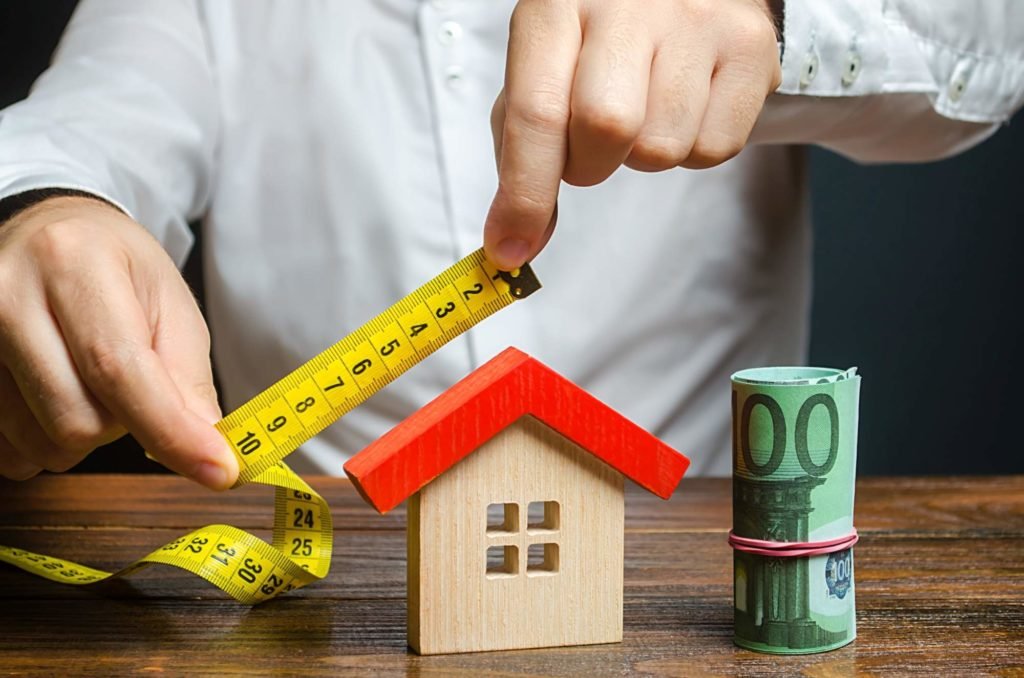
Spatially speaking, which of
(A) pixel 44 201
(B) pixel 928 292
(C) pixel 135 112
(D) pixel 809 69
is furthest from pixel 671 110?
(B) pixel 928 292

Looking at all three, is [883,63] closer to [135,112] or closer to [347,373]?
[347,373]

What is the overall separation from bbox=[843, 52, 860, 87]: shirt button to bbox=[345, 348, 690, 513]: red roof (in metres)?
0.59

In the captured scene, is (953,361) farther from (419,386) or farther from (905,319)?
(419,386)

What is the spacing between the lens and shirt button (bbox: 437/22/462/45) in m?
1.52

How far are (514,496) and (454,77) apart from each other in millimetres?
→ 865

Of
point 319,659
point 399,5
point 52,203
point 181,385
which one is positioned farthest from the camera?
point 399,5

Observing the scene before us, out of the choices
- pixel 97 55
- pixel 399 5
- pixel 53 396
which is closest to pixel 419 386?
pixel 399 5

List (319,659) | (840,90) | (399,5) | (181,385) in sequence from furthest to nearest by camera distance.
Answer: (399,5) < (840,90) < (181,385) < (319,659)

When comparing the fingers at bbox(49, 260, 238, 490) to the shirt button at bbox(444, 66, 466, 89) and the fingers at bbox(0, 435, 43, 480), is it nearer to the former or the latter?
the fingers at bbox(0, 435, 43, 480)

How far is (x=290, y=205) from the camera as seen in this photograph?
1624 mm

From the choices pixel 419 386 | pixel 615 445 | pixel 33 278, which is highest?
pixel 33 278

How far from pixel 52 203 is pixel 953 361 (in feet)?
5.89

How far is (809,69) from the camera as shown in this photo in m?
1.16

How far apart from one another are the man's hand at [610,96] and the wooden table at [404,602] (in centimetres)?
30
